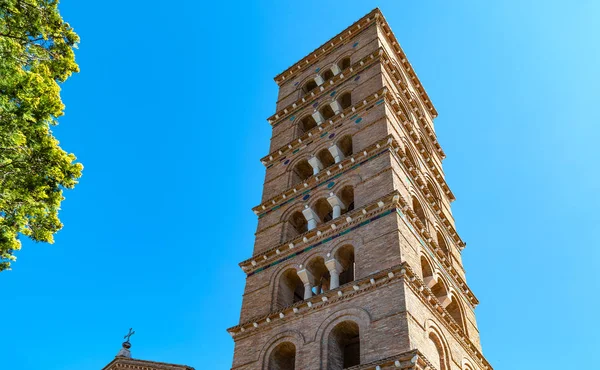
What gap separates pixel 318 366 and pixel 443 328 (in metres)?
4.16

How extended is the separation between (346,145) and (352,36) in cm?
928

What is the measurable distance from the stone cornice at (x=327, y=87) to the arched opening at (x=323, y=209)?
25.3 ft

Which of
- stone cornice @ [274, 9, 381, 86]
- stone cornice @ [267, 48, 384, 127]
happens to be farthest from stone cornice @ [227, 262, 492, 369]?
stone cornice @ [274, 9, 381, 86]

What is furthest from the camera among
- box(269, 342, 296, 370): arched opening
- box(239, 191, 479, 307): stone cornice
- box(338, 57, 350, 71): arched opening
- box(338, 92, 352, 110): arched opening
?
box(338, 57, 350, 71): arched opening

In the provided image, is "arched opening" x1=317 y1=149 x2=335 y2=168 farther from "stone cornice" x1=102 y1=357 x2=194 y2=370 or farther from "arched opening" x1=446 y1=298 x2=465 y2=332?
"stone cornice" x1=102 y1=357 x2=194 y2=370

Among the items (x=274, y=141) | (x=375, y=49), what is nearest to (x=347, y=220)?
(x=274, y=141)

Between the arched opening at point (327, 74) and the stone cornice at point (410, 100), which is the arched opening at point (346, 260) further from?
the arched opening at point (327, 74)

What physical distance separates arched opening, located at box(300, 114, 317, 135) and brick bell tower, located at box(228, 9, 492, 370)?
52 mm

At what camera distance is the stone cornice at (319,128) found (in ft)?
77.3

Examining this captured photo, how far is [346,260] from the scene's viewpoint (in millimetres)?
18375

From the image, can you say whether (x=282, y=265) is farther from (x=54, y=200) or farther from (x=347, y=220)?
(x=54, y=200)

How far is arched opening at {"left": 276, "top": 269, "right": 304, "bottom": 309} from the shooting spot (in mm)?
18175

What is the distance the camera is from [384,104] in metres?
23.0

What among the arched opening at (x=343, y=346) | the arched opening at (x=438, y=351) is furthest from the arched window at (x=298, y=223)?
the arched opening at (x=438, y=351)
